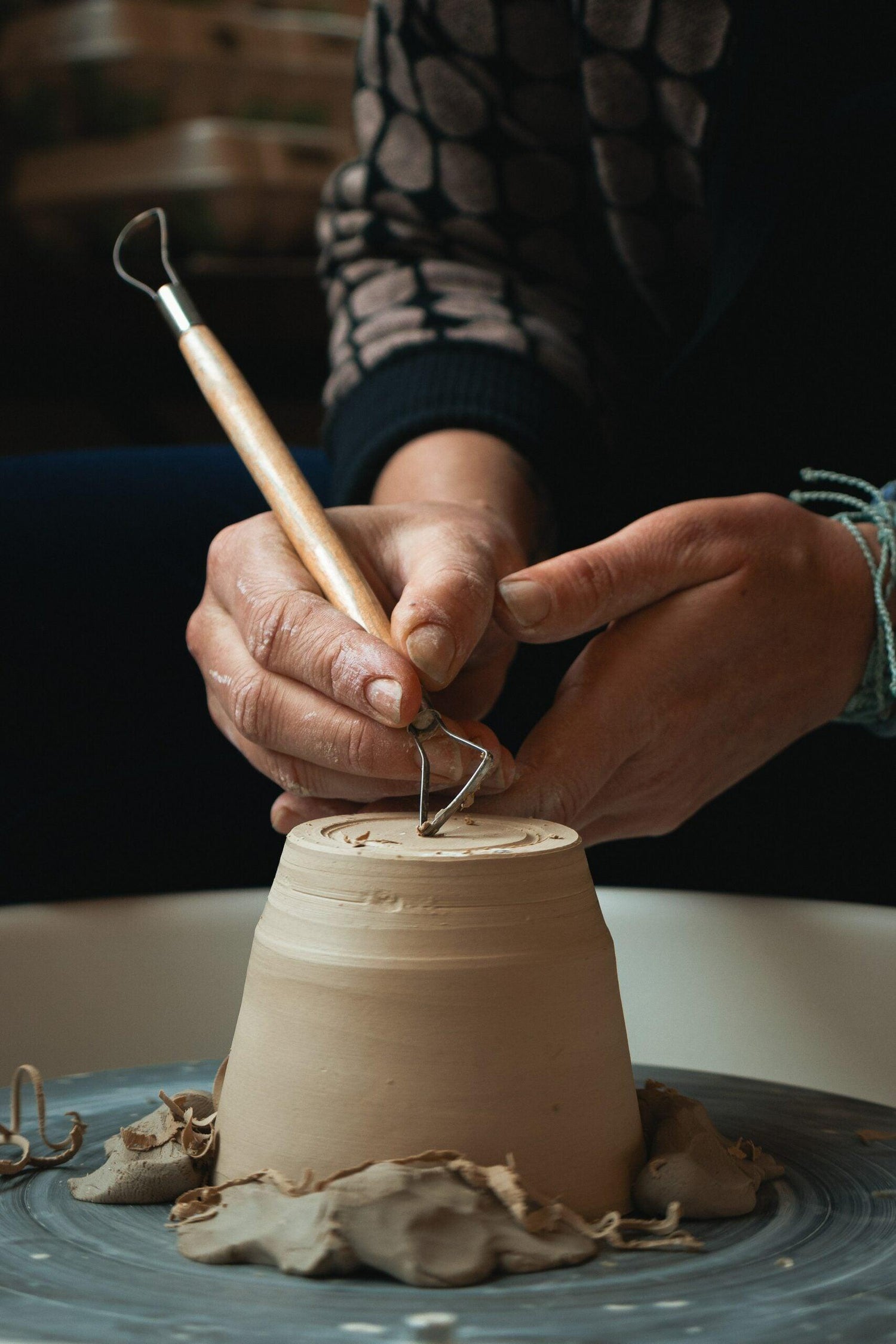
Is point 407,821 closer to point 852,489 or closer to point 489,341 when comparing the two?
point 489,341

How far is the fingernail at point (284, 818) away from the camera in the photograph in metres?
0.69

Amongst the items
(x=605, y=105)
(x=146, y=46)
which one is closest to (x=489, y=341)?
(x=605, y=105)

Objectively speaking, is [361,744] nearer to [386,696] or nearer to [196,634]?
[386,696]

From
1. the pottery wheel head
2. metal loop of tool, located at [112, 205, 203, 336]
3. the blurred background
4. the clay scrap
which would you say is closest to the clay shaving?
the clay scrap

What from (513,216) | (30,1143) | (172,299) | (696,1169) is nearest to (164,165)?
(513,216)

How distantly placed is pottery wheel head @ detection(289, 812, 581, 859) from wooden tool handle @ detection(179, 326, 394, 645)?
81mm

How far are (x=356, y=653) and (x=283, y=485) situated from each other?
14cm

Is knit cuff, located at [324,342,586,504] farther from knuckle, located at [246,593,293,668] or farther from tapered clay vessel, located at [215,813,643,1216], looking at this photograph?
tapered clay vessel, located at [215,813,643,1216]

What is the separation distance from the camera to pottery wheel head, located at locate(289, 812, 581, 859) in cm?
52

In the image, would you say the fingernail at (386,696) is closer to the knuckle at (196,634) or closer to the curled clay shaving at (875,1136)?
the knuckle at (196,634)

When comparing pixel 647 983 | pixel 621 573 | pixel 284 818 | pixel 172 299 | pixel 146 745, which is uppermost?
pixel 172 299

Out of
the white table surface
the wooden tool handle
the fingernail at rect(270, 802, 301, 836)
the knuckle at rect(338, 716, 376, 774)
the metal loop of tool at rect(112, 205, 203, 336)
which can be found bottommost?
the white table surface

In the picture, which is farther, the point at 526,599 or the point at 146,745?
the point at 146,745

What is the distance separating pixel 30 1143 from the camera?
0.60m
